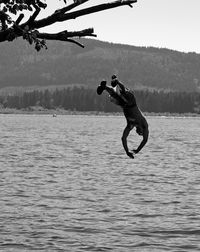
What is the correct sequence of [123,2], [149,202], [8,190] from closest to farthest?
[123,2] < [149,202] < [8,190]

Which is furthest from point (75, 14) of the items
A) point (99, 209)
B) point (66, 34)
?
point (99, 209)

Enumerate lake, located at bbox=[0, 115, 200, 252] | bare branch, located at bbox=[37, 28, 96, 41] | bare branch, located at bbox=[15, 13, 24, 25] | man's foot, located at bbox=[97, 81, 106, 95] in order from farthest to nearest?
lake, located at bbox=[0, 115, 200, 252], bare branch, located at bbox=[37, 28, 96, 41], man's foot, located at bbox=[97, 81, 106, 95], bare branch, located at bbox=[15, 13, 24, 25]

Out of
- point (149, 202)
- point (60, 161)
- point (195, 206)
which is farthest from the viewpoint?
Answer: point (60, 161)

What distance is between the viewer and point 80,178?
237 feet

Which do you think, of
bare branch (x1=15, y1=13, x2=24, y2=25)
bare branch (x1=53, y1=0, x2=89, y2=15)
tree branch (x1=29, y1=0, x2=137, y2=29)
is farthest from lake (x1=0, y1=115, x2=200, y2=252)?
bare branch (x1=15, y1=13, x2=24, y2=25)

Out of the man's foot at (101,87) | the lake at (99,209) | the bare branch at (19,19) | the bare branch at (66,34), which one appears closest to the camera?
the bare branch at (19,19)

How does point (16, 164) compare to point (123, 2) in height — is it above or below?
below

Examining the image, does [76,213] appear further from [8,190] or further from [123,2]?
[123,2]

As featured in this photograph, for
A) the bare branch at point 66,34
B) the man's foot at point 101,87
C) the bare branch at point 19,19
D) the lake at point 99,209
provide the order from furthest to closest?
the lake at point 99,209 < the bare branch at point 66,34 < the man's foot at point 101,87 < the bare branch at point 19,19

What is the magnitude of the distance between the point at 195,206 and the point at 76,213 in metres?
10.1

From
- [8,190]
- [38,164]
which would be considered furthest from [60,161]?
[8,190]

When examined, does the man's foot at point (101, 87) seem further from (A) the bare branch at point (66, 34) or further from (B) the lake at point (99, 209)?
(B) the lake at point (99, 209)

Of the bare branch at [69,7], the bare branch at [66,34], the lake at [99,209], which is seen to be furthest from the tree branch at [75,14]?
the lake at [99,209]

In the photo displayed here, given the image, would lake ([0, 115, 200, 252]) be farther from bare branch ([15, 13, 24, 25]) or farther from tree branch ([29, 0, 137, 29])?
bare branch ([15, 13, 24, 25])
